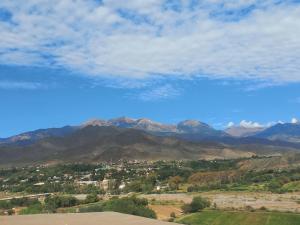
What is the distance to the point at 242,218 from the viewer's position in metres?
87.4

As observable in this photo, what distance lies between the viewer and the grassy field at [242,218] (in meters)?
84.1

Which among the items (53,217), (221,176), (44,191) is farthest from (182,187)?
(53,217)

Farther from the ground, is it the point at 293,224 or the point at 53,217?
the point at 53,217

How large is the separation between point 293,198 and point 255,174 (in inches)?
2880

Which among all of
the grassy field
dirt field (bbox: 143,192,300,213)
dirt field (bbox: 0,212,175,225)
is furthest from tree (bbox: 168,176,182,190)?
dirt field (bbox: 0,212,175,225)

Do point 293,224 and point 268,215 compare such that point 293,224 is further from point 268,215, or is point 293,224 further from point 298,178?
point 298,178

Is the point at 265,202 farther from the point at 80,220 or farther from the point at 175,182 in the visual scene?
the point at 80,220

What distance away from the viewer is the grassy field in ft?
276

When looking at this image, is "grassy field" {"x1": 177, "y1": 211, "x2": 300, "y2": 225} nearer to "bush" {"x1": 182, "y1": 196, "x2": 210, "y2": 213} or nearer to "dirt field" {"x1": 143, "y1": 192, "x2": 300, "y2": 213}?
"bush" {"x1": 182, "y1": 196, "x2": 210, "y2": 213}

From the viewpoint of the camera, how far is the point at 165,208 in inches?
4085

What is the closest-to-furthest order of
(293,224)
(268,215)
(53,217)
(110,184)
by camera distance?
(53,217) < (293,224) < (268,215) < (110,184)

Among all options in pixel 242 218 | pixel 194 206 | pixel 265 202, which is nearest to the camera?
pixel 242 218

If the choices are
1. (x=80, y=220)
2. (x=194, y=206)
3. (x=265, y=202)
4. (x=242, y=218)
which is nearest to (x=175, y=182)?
(x=265, y=202)

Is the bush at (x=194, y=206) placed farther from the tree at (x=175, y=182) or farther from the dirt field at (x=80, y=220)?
the dirt field at (x=80, y=220)
